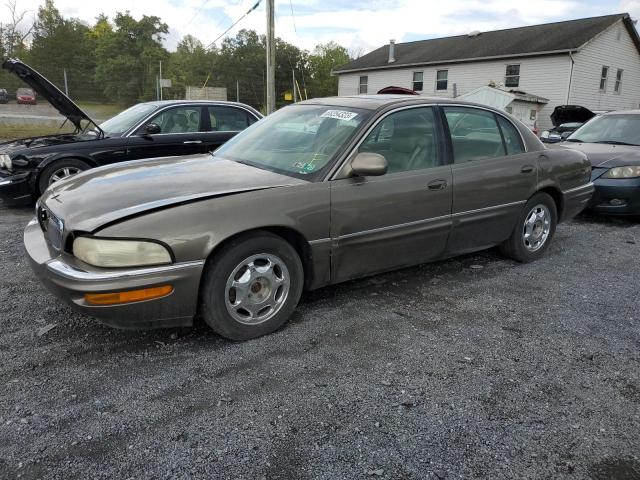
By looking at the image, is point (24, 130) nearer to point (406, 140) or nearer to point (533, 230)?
point (406, 140)

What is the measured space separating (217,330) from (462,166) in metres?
2.38

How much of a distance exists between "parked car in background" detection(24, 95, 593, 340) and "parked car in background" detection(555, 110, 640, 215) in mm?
2169

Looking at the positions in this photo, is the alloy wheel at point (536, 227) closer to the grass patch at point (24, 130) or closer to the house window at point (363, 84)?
the grass patch at point (24, 130)

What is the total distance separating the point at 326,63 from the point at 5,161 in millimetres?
63561

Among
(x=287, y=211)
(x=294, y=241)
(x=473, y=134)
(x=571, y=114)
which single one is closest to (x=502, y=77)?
(x=571, y=114)

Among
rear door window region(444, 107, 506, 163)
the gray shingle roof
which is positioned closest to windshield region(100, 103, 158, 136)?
rear door window region(444, 107, 506, 163)

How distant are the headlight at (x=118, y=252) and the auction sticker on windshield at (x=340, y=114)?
5.78ft

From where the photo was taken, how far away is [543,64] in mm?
25141

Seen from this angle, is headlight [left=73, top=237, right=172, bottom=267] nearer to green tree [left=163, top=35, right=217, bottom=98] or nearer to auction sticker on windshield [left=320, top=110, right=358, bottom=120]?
auction sticker on windshield [left=320, top=110, right=358, bottom=120]

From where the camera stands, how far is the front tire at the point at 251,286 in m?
2.97

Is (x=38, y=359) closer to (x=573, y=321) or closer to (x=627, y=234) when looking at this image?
(x=573, y=321)

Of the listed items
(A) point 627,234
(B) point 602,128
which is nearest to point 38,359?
(A) point 627,234

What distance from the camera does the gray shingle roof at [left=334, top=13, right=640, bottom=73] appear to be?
25.0 meters

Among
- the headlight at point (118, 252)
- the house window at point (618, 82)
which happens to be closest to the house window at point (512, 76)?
the house window at point (618, 82)
